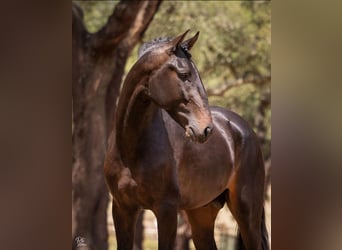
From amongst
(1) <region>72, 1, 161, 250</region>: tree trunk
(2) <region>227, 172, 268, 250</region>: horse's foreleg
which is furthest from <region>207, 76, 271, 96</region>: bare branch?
(2) <region>227, 172, 268, 250</region>: horse's foreleg

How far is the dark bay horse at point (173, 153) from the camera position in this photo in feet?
9.70

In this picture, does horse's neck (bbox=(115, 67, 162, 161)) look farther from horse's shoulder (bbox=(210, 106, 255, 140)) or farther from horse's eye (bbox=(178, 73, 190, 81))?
horse's shoulder (bbox=(210, 106, 255, 140))

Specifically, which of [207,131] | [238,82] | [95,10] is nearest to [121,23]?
[95,10]

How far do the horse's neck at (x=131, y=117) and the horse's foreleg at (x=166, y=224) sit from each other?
1.08 ft

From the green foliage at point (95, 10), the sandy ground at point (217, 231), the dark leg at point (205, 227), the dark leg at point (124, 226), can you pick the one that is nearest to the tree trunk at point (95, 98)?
the sandy ground at point (217, 231)

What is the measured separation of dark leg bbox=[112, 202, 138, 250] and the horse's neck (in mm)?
314

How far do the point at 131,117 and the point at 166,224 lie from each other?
58 cm

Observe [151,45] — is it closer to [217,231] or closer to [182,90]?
[182,90]

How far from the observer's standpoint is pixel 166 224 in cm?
315

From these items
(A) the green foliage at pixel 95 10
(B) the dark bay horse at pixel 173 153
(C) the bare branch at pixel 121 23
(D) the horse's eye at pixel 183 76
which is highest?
(A) the green foliage at pixel 95 10

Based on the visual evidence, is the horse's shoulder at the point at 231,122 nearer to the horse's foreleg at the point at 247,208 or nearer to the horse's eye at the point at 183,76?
the horse's foreleg at the point at 247,208
